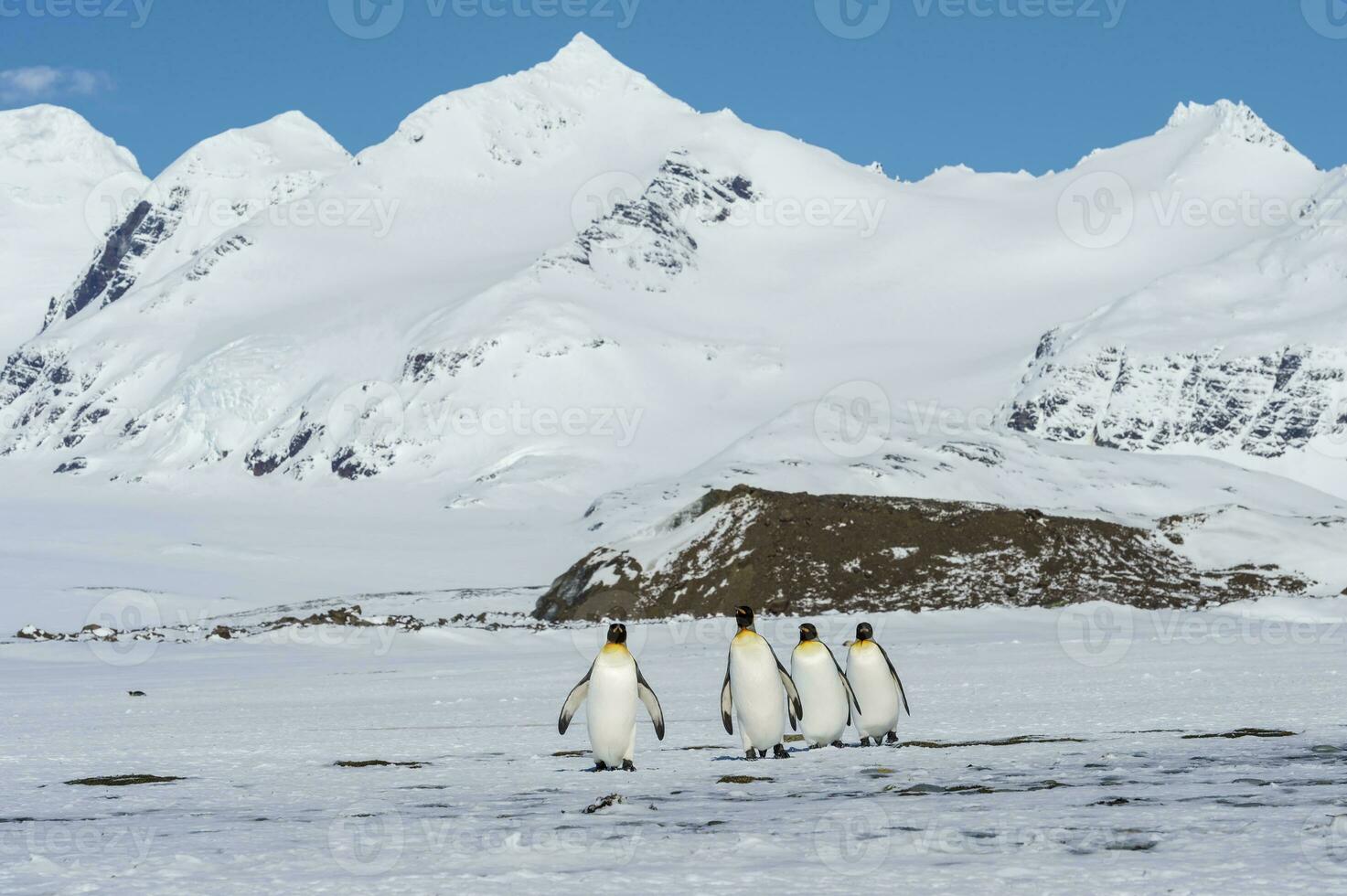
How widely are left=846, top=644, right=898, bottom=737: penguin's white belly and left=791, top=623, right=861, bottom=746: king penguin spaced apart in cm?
11

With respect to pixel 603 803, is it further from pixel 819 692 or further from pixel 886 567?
pixel 886 567

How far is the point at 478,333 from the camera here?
19538 centimetres

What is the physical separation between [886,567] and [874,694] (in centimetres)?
3431

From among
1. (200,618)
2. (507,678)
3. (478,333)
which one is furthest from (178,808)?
(478,333)

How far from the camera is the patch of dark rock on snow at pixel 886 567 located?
46.8 metres

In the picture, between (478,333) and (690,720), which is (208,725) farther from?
Answer: (478,333)

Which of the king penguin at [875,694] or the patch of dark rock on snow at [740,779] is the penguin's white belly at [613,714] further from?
the king penguin at [875,694]

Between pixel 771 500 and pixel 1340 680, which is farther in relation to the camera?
pixel 771 500

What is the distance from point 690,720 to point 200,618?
47.9 m

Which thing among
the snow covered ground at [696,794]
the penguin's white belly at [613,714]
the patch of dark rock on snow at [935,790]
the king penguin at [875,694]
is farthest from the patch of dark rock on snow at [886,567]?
the patch of dark rock on snow at [935,790]

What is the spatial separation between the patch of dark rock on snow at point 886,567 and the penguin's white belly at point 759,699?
99.3ft

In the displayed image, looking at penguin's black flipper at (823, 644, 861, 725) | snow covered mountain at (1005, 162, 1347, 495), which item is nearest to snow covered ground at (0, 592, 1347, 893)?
penguin's black flipper at (823, 644, 861, 725)

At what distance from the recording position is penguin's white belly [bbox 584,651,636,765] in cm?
1384

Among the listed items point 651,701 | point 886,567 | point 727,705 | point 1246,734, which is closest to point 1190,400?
point 886,567
